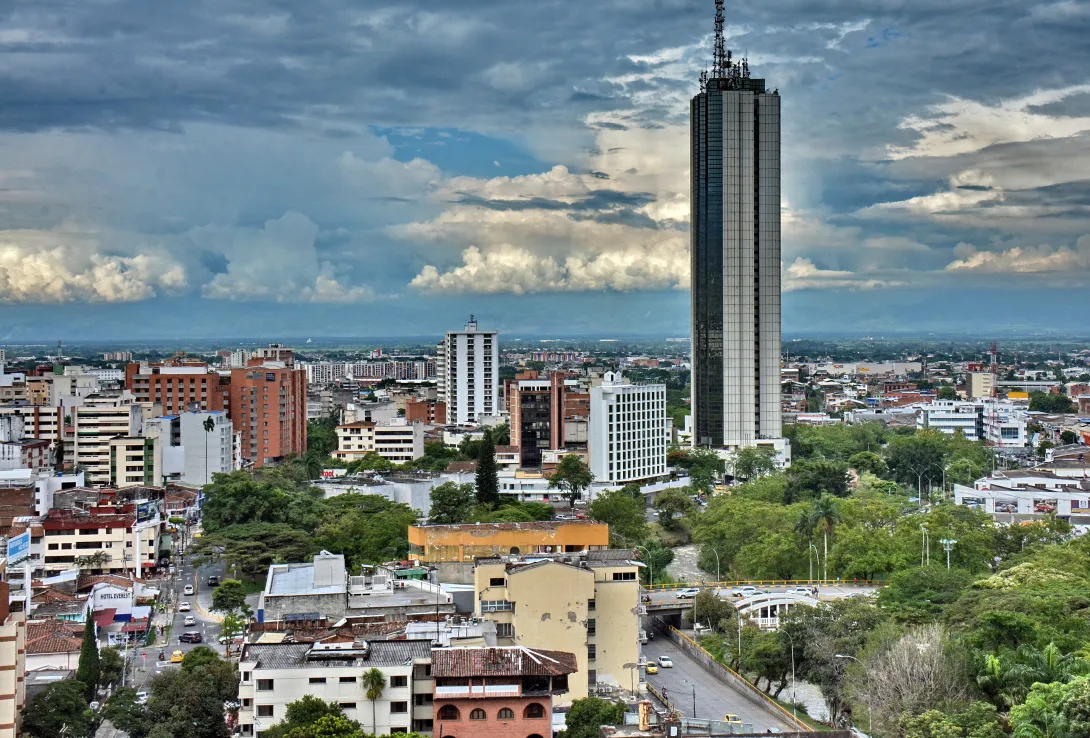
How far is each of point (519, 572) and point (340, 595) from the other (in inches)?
166

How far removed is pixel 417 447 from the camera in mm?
74375

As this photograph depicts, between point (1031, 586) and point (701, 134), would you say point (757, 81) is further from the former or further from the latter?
point (1031, 586)

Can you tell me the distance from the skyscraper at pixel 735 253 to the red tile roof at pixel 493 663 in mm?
53230

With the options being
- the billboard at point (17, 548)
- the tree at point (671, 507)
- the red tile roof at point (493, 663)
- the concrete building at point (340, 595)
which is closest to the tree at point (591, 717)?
the red tile roof at point (493, 663)

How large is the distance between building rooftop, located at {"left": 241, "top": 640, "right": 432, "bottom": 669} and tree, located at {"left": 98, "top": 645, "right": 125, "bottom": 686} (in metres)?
8.07

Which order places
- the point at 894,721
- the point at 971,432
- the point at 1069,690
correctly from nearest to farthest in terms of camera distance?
the point at 1069,690 → the point at 894,721 → the point at 971,432

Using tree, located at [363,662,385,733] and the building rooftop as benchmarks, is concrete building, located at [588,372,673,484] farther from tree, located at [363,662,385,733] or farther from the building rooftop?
tree, located at [363,662,385,733]

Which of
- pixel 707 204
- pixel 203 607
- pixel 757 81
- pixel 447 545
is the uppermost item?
pixel 757 81

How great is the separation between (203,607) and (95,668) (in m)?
10.5

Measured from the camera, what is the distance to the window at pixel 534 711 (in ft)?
71.8

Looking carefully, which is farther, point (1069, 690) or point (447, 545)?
point (447, 545)

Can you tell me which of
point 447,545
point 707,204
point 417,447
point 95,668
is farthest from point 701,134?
point 95,668

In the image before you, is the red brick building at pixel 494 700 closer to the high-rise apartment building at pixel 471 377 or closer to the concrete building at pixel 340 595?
the concrete building at pixel 340 595

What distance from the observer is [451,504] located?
4934 centimetres
